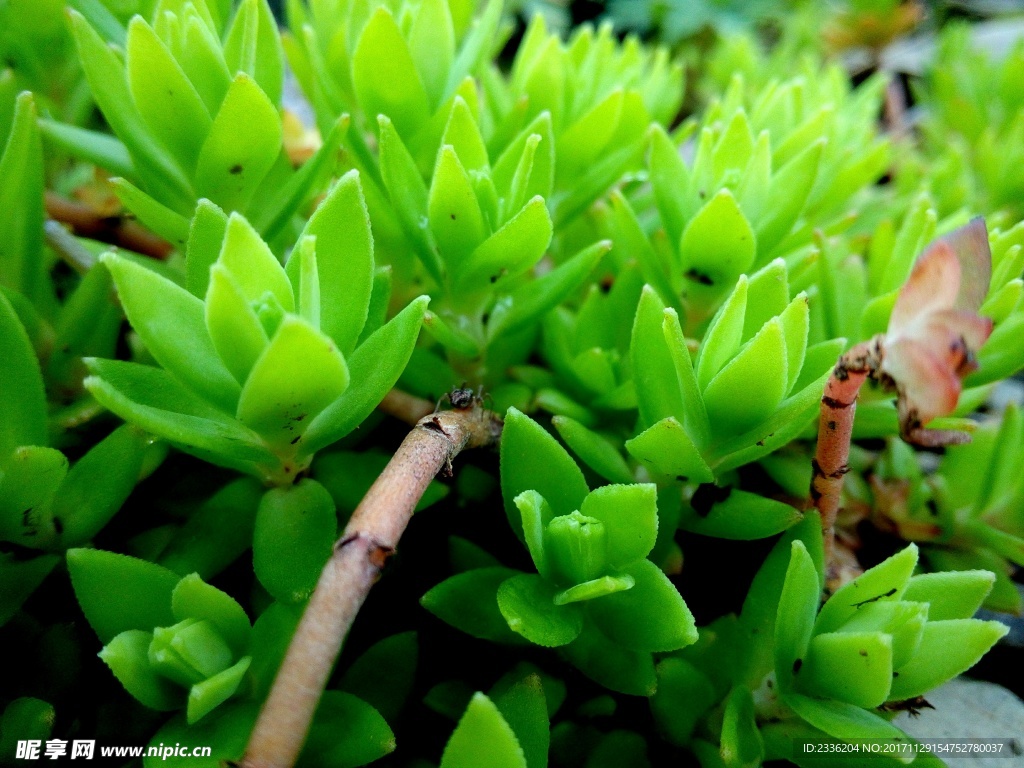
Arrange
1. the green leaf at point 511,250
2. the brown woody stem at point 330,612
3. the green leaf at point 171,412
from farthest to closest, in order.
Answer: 1. the green leaf at point 511,250
2. the green leaf at point 171,412
3. the brown woody stem at point 330,612

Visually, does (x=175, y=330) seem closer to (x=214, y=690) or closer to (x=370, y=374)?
(x=370, y=374)

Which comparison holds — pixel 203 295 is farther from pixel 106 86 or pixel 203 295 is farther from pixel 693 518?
pixel 693 518

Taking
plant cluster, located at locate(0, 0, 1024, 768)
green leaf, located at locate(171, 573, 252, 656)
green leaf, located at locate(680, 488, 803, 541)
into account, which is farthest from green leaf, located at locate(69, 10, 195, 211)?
green leaf, located at locate(680, 488, 803, 541)

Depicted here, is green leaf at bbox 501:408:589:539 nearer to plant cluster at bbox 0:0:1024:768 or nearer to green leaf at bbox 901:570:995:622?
plant cluster at bbox 0:0:1024:768

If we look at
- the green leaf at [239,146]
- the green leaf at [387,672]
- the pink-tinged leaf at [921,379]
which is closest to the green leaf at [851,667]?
the pink-tinged leaf at [921,379]

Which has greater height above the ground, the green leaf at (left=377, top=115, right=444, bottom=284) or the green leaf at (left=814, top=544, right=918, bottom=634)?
the green leaf at (left=377, top=115, right=444, bottom=284)

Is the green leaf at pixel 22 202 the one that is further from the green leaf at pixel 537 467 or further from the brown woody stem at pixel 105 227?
the green leaf at pixel 537 467
